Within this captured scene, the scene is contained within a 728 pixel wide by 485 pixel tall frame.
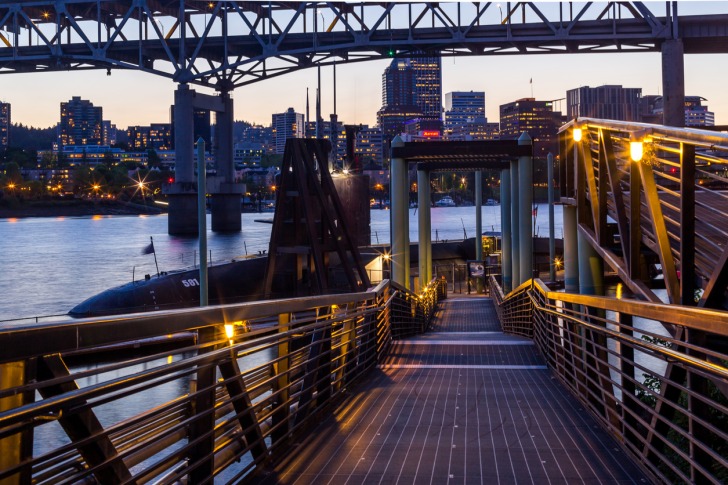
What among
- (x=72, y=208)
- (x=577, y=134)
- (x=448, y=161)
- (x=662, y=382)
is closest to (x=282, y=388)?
(x=662, y=382)

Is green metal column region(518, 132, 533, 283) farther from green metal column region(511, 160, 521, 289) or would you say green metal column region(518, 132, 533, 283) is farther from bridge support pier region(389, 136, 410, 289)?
bridge support pier region(389, 136, 410, 289)

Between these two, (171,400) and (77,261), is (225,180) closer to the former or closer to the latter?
(77,261)

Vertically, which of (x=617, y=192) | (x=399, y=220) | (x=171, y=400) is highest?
(x=399, y=220)

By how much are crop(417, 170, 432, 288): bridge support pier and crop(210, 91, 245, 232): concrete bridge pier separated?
55584 mm

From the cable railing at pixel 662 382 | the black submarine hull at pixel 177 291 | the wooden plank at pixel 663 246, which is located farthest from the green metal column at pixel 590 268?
the black submarine hull at pixel 177 291

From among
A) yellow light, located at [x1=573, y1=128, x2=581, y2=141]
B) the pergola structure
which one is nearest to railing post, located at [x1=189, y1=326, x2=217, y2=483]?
yellow light, located at [x1=573, y1=128, x2=581, y2=141]

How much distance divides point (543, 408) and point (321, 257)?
30.2 m

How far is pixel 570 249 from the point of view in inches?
578

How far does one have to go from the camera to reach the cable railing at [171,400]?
2.70 meters


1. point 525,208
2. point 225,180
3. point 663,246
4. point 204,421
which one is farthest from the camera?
point 225,180

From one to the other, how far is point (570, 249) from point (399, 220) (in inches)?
574

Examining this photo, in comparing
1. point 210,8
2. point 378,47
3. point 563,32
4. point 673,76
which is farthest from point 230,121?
point 673,76

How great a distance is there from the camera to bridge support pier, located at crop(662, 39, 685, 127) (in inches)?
1235

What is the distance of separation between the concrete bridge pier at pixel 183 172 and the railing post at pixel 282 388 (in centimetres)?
7819
